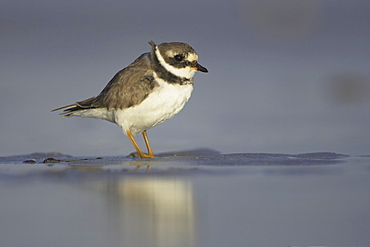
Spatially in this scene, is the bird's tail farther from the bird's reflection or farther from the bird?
the bird's reflection

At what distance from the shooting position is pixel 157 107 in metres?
5.68

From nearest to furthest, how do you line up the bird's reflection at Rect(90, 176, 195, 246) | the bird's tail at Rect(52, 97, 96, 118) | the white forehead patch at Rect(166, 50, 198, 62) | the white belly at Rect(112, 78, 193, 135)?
the bird's reflection at Rect(90, 176, 195, 246) < the white belly at Rect(112, 78, 193, 135) < the white forehead patch at Rect(166, 50, 198, 62) < the bird's tail at Rect(52, 97, 96, 118)

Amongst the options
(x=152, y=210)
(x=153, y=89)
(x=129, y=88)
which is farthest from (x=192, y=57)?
(x=152, y=210)

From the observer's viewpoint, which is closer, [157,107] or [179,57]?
[157,107]

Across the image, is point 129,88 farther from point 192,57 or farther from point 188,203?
point 188,203

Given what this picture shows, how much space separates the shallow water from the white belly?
100 cm

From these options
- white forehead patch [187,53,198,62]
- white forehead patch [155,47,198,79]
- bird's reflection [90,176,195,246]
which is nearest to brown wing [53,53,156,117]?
white forehead patch [155,47,198,79]

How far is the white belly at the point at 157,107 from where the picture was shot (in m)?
5.66

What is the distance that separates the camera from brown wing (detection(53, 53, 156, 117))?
224 inches

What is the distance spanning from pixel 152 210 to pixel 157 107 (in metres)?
2.69

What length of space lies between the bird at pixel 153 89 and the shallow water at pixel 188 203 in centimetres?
102

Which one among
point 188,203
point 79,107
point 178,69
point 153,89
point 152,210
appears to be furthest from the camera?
point 79,107

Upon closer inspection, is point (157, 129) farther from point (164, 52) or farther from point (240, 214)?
point (240, 214)

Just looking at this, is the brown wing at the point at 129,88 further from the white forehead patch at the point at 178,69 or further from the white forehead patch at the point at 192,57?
the white forehead patch at the point at 192,57
